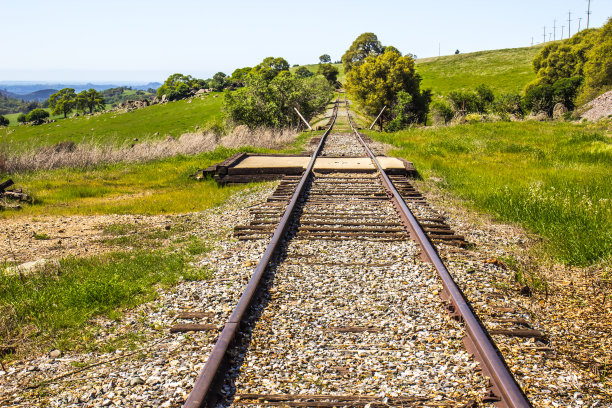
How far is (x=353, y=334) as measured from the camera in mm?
3496

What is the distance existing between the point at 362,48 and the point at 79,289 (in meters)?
85.9

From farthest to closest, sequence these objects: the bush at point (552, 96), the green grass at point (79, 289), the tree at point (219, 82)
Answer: the tree at point (219, 82), the bush at point (552, 96), the green grass at point (79, 289)

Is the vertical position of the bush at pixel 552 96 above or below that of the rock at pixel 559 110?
above

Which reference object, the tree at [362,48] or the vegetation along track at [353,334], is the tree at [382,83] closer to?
the vegetation along track at [353,334]

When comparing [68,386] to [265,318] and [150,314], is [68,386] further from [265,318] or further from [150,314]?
[265,318]

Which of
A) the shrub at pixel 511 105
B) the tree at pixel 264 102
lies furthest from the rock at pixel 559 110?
the tree at pixel 264 102

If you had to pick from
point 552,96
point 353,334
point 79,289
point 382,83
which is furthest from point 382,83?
point 353,334

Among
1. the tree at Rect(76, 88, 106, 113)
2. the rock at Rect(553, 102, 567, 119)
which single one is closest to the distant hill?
the rock at Rect(553, 102, 567, 119)

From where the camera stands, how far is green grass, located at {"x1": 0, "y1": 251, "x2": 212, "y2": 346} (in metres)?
3.90

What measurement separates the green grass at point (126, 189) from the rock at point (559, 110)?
99.6 feet

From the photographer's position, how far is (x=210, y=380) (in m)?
2.70

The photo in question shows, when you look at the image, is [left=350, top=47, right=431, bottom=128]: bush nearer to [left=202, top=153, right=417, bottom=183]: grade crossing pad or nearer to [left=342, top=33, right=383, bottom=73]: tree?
[left=202, top=153, right=417, bottom=183]: grade crossing pad

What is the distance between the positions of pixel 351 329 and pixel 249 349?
2.63ft

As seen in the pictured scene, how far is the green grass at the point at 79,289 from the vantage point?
154 inches
